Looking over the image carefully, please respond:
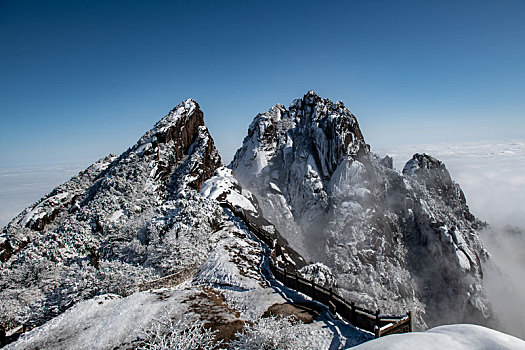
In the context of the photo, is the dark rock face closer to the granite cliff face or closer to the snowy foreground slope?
the snowy foreground slope

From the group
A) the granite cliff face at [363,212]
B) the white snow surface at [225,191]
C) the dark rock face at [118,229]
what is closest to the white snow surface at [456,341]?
the dark rock face at [118,229]

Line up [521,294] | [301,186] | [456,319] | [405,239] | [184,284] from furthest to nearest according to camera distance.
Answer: [301,186] → [521,294] → [405,239] → [456,319] → [184,284]

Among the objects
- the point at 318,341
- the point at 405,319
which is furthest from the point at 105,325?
the point at 405,319

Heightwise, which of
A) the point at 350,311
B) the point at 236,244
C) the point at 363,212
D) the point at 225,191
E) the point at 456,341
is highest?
the point at 456,341

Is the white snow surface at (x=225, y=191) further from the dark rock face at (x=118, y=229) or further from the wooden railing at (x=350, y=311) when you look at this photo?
the wooden railing at (x=350, y=311)

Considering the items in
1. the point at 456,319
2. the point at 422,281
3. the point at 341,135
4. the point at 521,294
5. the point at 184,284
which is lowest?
the point at 521,294

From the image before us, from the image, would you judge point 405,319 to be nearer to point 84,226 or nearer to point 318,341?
point 318,341

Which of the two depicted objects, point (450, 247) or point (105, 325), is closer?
point (105, 325)

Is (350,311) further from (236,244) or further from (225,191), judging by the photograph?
(225,191)

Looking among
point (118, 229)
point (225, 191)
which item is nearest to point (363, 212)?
point (225, 191)
